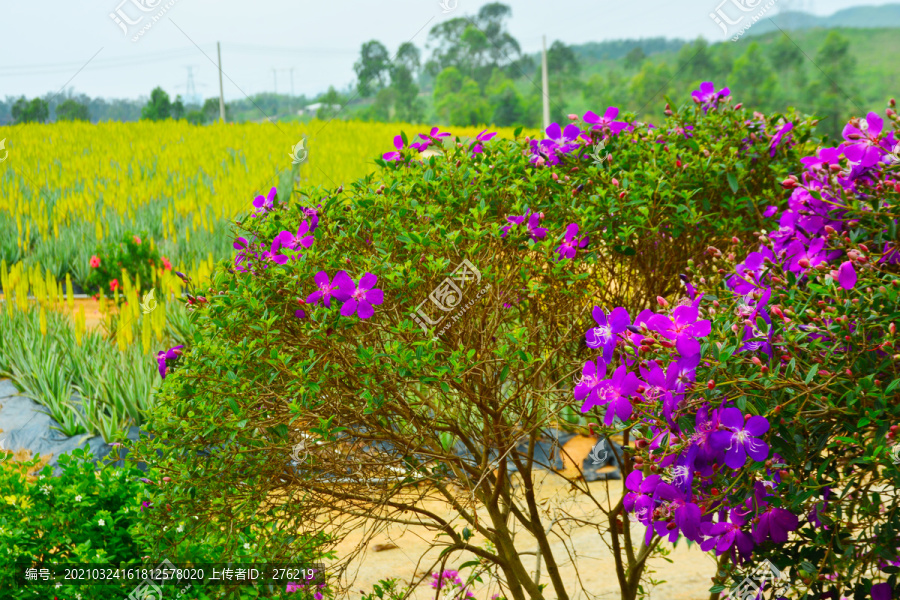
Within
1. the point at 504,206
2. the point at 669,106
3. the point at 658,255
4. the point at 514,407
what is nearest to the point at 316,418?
the point at 514,407

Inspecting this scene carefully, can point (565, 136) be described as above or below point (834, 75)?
below

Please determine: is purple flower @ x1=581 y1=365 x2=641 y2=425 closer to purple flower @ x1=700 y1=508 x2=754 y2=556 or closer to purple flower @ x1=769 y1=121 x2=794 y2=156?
purple flower @ x1=700 y1=508 x2=754 y2=556

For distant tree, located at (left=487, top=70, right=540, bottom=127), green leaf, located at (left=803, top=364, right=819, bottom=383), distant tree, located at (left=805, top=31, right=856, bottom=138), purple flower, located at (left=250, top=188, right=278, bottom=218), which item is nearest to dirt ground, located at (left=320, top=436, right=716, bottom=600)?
purple flower, located at (left=250, top=188, right=278, bottom=218)

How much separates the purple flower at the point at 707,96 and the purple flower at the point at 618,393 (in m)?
1.81

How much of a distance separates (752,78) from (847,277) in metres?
45.2

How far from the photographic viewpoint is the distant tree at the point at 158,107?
55.2ft

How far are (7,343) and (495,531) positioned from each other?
141 inches

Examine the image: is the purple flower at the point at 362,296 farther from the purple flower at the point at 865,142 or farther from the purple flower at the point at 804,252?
the purple flower at the point at 865,142

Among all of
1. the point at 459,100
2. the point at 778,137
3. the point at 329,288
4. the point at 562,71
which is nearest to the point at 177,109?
the point at 459,100

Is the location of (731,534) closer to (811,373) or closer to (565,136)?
(811,373)

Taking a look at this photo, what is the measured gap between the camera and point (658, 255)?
101 inches

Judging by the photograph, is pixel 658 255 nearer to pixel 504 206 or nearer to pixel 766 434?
pixel 504 206

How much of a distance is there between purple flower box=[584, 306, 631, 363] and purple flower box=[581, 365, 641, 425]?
0.29 feet

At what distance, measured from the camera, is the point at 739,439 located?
1.26m
